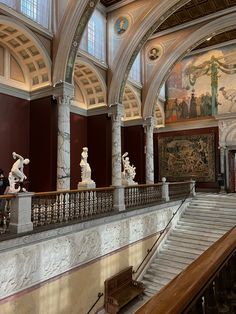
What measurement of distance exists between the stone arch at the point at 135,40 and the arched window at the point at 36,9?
4.38 meters

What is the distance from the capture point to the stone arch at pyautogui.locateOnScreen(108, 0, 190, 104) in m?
12.6

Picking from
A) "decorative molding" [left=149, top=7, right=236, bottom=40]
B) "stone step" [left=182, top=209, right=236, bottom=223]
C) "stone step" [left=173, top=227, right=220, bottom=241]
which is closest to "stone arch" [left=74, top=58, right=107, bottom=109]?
"decorative molding" [left=149, top=7, right=236, bottom=40]

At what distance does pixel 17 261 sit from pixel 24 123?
22.7 feet

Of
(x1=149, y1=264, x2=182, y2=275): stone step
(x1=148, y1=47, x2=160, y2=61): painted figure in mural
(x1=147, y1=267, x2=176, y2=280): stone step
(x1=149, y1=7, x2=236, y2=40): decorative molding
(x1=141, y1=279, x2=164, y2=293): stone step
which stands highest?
(x1=149, y1=7, x2=236, y2=40): decorative molding

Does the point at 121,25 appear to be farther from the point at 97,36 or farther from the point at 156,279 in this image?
the point at 156,279

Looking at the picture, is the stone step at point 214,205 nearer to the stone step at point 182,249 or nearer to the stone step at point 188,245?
the stone step at point 188,245

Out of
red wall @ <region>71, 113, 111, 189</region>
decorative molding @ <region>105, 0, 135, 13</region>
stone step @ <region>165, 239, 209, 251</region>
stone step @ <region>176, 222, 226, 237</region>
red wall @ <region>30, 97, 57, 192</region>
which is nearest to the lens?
red wall @ <region>30, 97, 57, 192</region>

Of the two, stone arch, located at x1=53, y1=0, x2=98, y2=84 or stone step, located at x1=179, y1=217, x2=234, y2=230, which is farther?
stone step, located at x1=179, y1=217, x2=234, y2=230

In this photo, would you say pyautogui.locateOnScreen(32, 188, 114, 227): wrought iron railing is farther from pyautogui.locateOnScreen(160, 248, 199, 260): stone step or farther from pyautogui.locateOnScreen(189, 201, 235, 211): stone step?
pyautogui.locateOnScreen(189, 201, 235, 211): stone step

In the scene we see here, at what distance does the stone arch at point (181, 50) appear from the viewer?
47.3 feet

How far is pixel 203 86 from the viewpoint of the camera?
61.2 feet

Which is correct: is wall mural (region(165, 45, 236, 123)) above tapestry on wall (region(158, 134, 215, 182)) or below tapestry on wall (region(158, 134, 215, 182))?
above

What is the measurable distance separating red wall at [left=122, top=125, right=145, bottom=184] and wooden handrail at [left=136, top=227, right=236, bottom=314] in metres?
15.7

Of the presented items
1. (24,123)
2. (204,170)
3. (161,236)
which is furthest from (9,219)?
(204,170)
